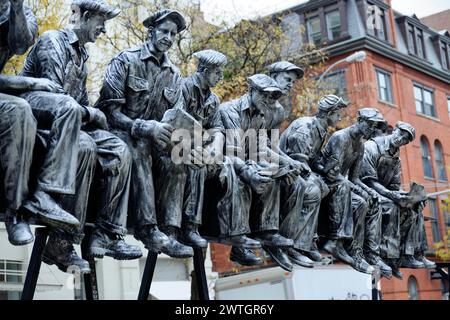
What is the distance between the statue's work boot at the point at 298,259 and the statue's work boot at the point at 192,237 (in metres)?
1.40

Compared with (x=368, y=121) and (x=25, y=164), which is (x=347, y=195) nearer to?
(x=368, y=121)

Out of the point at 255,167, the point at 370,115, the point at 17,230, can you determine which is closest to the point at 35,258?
the point at 17,230

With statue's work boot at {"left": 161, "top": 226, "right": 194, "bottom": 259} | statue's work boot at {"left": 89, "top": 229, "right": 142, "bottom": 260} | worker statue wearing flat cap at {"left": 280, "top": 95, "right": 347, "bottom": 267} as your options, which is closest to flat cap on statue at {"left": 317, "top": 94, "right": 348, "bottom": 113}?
worker statue wearing flat cap at {"left": 280, "top": 95, "right": 347, "bottom": 267}

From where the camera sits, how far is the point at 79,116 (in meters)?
5.23

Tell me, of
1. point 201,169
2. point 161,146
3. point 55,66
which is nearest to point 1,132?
point 55,66

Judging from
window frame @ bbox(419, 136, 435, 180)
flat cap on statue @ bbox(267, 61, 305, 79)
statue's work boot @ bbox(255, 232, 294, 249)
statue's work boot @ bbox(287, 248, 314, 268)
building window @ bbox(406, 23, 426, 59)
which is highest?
building window @ bbox(406, 23, 426, 59)

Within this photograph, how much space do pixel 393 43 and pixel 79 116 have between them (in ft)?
89.6

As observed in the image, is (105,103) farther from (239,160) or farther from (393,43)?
(393,43)

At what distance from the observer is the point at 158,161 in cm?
625

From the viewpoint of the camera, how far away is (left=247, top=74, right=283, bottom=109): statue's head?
24.1 feet

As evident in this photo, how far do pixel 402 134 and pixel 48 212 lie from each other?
582cm

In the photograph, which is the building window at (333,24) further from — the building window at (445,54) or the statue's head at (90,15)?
the statue's head at (90,15)

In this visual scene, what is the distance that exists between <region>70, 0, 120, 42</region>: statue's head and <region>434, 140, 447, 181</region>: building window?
25622mm

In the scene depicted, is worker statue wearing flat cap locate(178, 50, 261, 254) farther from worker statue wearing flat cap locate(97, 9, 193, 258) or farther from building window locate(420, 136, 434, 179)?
building window locate(420, 136, 434, 179)
